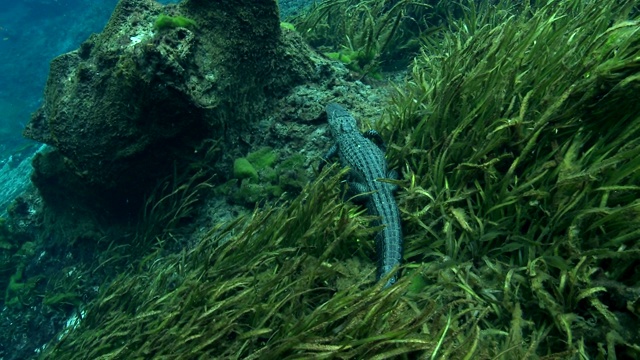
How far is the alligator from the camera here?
3.14 meters

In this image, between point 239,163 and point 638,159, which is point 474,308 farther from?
point 239,163

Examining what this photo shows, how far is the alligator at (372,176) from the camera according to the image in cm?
314

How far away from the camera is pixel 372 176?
368 cm

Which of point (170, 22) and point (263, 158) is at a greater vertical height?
point (170, 22)

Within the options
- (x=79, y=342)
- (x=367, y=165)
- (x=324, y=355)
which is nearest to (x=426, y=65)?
(x=367, y=165)

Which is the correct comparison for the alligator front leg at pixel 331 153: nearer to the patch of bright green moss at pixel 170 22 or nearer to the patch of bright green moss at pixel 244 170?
the patch of bright green moss at pixel 244 170

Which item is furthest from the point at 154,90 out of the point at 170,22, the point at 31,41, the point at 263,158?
the point at 31,41

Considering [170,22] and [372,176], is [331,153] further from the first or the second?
[170,22]

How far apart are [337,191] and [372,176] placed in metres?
0.36

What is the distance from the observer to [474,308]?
2576 millimetres

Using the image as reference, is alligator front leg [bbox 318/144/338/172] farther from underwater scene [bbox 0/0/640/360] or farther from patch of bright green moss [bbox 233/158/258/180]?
patch of bright green moss [bbox 233/158/258/180]

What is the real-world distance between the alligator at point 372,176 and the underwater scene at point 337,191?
27mm

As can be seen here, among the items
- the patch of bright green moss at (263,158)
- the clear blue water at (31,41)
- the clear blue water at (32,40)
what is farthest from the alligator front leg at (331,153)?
the clear blue water at (32,40)

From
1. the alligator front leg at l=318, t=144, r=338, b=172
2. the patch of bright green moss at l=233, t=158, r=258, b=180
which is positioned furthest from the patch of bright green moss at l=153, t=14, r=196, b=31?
the alligator front leg at l=318, t=144, r=338, b=172
